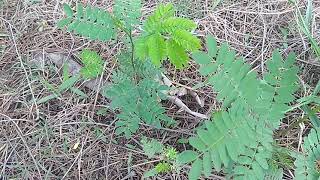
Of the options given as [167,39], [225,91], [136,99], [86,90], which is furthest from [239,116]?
[86,90]

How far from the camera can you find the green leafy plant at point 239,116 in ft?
4.97

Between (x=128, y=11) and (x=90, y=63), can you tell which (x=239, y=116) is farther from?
(x=90, y=63)

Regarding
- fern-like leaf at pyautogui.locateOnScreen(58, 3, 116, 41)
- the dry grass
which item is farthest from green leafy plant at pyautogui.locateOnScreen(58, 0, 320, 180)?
the dry grass

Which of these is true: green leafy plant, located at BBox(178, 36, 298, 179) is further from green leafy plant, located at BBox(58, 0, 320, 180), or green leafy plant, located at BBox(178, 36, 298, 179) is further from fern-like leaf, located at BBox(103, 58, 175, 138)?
fern-like leaf, located at BBox(103, 58, 175, 138)

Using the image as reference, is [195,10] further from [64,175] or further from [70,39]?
[64,175]

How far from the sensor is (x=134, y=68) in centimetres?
194

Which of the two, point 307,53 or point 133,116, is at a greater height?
point 307,53

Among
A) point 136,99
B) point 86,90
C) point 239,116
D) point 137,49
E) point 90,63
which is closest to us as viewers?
point 239,116

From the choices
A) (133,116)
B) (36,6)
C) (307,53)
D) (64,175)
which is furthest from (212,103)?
(36,6)

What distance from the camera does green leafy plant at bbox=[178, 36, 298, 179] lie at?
1516 mm

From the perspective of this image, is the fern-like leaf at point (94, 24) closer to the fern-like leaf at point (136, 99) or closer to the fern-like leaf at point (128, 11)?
the fern-like leaf at point (128, 11)

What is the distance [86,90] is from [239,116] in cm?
96

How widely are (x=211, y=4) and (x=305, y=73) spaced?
64 cm

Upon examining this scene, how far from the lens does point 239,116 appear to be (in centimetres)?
155
